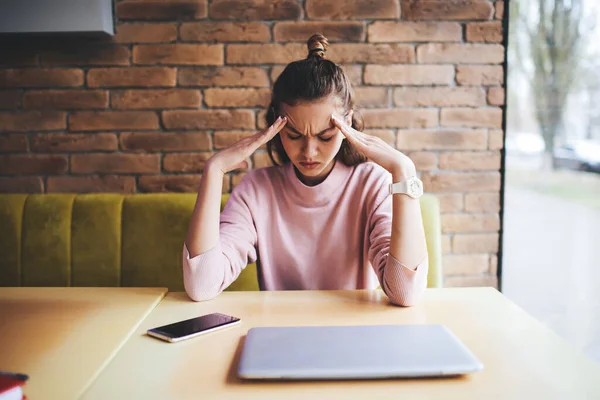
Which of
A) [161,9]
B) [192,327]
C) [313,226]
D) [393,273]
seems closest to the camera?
[192,327]

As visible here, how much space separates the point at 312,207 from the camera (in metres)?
1.37

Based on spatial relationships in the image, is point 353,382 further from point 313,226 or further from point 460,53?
point 460,53

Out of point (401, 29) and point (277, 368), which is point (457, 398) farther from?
point (401, 29)

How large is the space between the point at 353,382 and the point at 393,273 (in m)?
0.40

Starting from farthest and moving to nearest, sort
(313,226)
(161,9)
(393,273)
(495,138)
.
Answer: (495,138) < (161,9) < (313,226) < (393,273)

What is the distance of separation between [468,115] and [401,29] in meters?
0.42

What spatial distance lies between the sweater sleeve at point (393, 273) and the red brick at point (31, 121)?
51.7 inches

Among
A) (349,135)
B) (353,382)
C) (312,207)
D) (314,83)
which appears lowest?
(353,382)

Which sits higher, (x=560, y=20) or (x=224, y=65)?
(x=560, y=20)

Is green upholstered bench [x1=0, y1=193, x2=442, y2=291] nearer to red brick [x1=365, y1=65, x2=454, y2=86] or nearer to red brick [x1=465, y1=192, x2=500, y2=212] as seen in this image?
red brick [x1=465, y1=192, x2=500, y2=212]

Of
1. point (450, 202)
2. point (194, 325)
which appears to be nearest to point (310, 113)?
point (194, 325)

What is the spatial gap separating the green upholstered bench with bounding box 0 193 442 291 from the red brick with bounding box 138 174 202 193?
0.73ft

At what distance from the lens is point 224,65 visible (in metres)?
1.81

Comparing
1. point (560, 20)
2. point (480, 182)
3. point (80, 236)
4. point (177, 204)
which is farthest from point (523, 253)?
point (80, 236)
